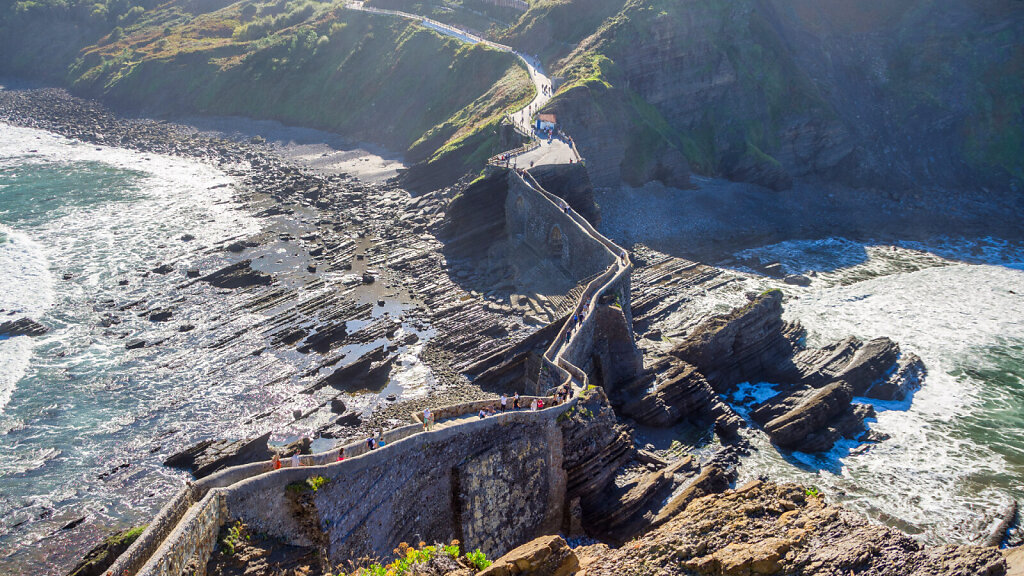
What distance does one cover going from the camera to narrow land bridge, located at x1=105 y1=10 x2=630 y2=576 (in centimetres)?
1891

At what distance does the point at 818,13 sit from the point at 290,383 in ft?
258

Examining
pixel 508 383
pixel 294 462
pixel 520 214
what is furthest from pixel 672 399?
pixel 520 214

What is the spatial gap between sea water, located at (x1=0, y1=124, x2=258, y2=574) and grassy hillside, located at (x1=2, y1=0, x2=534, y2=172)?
2117 cm

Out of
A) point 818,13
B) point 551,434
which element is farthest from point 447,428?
point 818,13

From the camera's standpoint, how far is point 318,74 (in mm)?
97375

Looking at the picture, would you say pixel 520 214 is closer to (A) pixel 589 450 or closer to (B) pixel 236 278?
(B) pixel 236 278

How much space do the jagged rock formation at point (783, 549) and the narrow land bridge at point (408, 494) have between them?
19.9ft

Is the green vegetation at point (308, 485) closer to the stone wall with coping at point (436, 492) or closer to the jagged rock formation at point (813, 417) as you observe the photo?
the stone wall with coping at point (436, 492)

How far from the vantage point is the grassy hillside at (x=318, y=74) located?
7756 centimetres

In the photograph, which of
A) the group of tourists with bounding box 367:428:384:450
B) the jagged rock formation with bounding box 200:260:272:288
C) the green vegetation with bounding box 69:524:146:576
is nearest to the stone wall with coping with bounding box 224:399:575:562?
the group of tourists with bounding box 367:428:384:450

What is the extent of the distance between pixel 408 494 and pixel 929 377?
114 ft

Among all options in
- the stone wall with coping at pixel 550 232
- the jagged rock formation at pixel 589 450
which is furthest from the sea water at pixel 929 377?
the stone wall with coping at pixel 550 232

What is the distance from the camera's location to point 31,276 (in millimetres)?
52031

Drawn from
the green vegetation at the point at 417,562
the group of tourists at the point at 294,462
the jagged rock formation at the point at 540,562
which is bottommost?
the green vegetation at the point at 417,562
